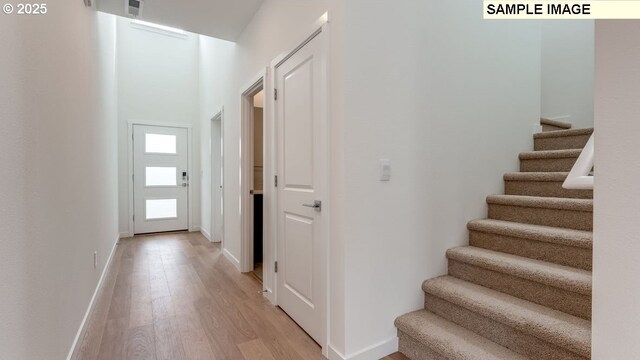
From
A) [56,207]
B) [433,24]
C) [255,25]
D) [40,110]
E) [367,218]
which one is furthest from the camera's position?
[255,25]

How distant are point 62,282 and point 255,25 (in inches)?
103

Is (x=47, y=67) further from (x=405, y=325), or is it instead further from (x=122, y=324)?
(x=405, y=325)

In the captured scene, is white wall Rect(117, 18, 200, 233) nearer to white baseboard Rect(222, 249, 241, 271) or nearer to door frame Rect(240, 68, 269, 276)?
white baseboard Rect(222, 249, 241, 271)

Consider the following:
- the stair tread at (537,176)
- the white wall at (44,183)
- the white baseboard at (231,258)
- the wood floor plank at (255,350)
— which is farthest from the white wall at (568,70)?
the white wall at (44,183)

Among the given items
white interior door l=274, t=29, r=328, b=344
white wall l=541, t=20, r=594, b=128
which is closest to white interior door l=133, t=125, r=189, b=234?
white interior door l=274, t=29, r=328, b=344

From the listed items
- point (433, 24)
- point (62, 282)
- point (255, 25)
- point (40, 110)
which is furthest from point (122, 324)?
point (433, 24)

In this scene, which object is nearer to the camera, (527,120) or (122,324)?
(122,324)

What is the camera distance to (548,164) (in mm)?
2430

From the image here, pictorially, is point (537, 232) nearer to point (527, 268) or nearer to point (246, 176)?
point (527, 268)

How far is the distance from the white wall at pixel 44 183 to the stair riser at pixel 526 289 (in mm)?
2262

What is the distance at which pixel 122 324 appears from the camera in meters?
2.21

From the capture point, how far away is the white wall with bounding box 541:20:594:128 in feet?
10.8

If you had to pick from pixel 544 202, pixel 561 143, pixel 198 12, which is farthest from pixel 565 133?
pixel 198 12

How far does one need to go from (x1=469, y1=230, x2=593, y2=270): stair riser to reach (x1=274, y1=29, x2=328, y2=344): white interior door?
117 cm
